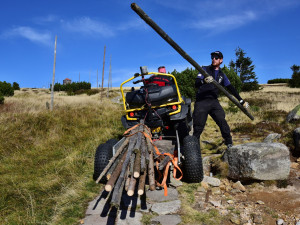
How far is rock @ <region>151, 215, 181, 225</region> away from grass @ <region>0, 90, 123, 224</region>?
1.01 meters

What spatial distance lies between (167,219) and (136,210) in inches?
18.0

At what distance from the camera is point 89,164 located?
16.5 feet

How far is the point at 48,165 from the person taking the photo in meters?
5.01

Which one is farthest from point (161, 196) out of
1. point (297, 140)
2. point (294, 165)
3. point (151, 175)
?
point (297, 140)

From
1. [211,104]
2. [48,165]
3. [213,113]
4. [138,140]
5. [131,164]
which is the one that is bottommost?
[48,165]

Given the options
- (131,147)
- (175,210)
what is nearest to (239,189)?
(175,210)

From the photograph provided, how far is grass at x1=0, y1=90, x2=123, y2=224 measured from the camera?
3092 mm

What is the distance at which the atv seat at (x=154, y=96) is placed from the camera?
441cm

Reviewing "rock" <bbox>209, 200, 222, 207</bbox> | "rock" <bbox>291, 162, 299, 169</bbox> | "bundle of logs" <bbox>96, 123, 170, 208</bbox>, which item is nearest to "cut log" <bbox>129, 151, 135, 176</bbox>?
"bundle of logs" <bbox>96, 123, 170, 208</bbox>

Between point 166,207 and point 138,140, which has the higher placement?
point 138,140

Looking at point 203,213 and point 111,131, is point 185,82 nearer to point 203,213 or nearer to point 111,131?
point 111,131

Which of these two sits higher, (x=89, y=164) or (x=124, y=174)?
(x=124, y=174)

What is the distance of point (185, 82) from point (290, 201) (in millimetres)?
18145

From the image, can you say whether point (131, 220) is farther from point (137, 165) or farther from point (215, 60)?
point (215, 60)
